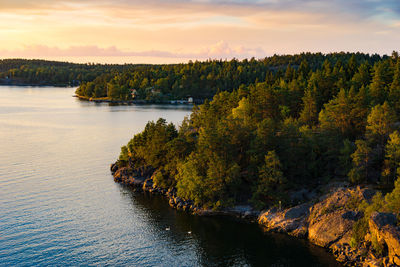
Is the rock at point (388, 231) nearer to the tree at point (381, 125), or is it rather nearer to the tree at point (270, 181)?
the tree at point (270, 181)

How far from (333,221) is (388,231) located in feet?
32.9

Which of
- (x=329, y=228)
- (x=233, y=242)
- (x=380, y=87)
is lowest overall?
(x=233, y=242)

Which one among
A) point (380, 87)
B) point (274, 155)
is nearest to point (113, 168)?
point (274, 155)

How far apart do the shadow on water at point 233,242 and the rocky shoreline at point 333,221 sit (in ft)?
4.70

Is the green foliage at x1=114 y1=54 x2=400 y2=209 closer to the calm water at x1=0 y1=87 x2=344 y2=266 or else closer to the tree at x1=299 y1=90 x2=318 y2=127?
the calm water at x1=0 y1=87 x2=344 y2=266

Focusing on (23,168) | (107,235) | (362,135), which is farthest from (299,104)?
(23,168)

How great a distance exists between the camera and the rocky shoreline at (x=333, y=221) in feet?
151

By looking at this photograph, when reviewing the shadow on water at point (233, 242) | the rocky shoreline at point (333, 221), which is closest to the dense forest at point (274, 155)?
the rocky shoreline at point (333, 221)

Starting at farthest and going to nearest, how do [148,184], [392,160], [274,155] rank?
[148,184] → [274,155] → [392,160]

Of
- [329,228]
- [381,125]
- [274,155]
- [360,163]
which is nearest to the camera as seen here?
[329,228]

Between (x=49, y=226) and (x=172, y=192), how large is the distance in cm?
2341

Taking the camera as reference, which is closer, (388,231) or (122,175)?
(388,231)

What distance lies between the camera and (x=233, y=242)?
5538cm

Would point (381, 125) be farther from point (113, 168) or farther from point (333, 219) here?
point (113, 168)
